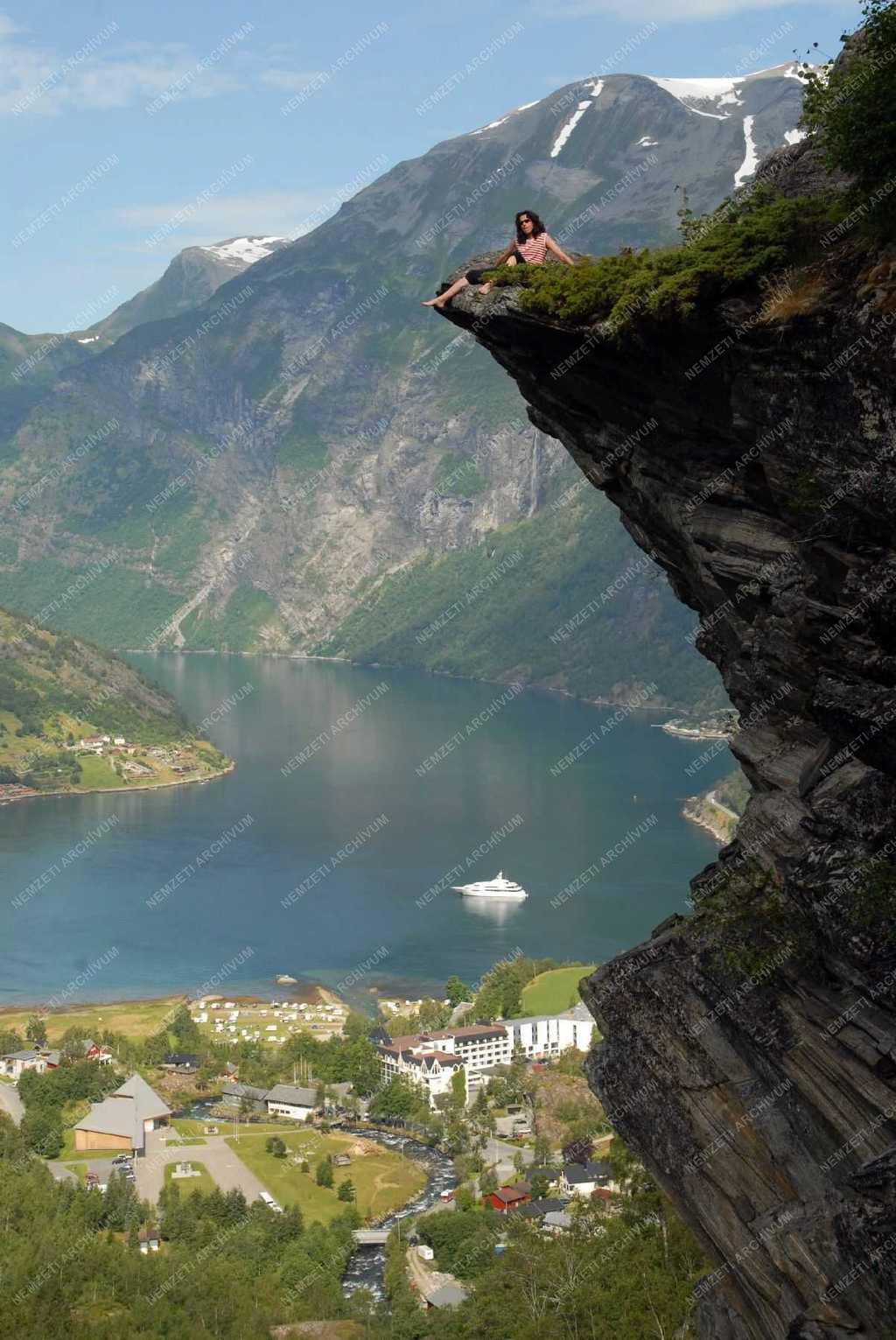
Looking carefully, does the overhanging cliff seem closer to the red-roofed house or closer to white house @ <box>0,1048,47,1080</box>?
the red-roofed house

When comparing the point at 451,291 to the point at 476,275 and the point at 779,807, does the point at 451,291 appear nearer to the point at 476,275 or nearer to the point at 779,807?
the point at 476,275

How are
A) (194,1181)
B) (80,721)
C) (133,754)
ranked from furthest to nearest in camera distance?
(80,721)
(133,754)
(194,1181)

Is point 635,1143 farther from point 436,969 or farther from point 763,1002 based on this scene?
point 436,969

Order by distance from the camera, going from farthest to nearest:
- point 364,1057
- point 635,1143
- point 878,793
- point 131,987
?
1. point 131,987
2. point 364,1057
3. point 635,1143
4. point 878,793

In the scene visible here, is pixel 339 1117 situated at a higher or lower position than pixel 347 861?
lower

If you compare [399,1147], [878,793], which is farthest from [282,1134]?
[878,793]

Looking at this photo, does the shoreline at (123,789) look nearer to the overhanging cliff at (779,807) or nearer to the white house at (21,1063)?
the white house at (21,1063)

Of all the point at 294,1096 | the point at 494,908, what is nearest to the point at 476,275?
the point at 294,1096
